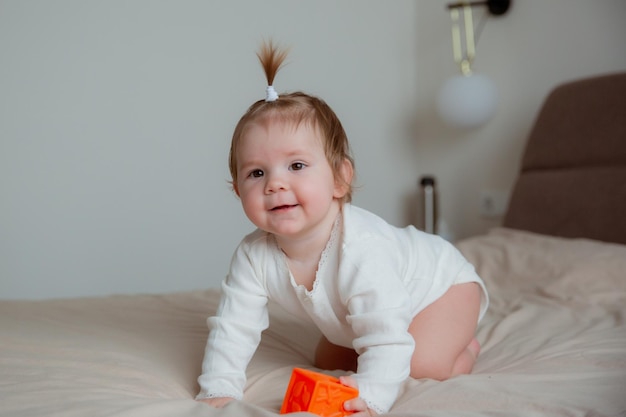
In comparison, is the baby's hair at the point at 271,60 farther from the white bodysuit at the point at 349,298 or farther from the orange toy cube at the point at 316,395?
the orange toy cube at the point at 316,395

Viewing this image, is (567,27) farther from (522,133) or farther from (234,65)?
(234,65)

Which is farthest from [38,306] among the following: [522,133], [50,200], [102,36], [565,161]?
Answer: [522,133]

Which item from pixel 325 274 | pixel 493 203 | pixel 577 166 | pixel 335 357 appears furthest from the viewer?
pixel 493 203

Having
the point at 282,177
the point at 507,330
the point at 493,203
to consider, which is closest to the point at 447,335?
the point at 507,330

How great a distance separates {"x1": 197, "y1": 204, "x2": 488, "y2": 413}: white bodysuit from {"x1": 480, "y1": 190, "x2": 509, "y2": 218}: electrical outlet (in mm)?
1725

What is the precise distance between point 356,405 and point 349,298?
191mm

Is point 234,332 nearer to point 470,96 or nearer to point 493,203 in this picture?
point 470,96

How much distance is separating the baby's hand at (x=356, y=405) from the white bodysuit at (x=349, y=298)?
0.01 metres

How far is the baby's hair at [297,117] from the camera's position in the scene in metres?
1.16

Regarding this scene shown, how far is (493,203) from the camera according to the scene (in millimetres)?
3045

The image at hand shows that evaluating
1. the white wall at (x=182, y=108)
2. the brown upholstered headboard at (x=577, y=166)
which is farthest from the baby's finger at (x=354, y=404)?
the brown upholstered headboard at (x=577, y=166)

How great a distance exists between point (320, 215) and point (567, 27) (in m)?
1.96

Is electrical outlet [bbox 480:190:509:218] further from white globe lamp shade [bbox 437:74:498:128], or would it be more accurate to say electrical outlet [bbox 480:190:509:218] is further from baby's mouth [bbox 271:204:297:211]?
baby's mouth [bbox 271:204:297:211]

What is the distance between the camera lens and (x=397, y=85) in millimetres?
3326
